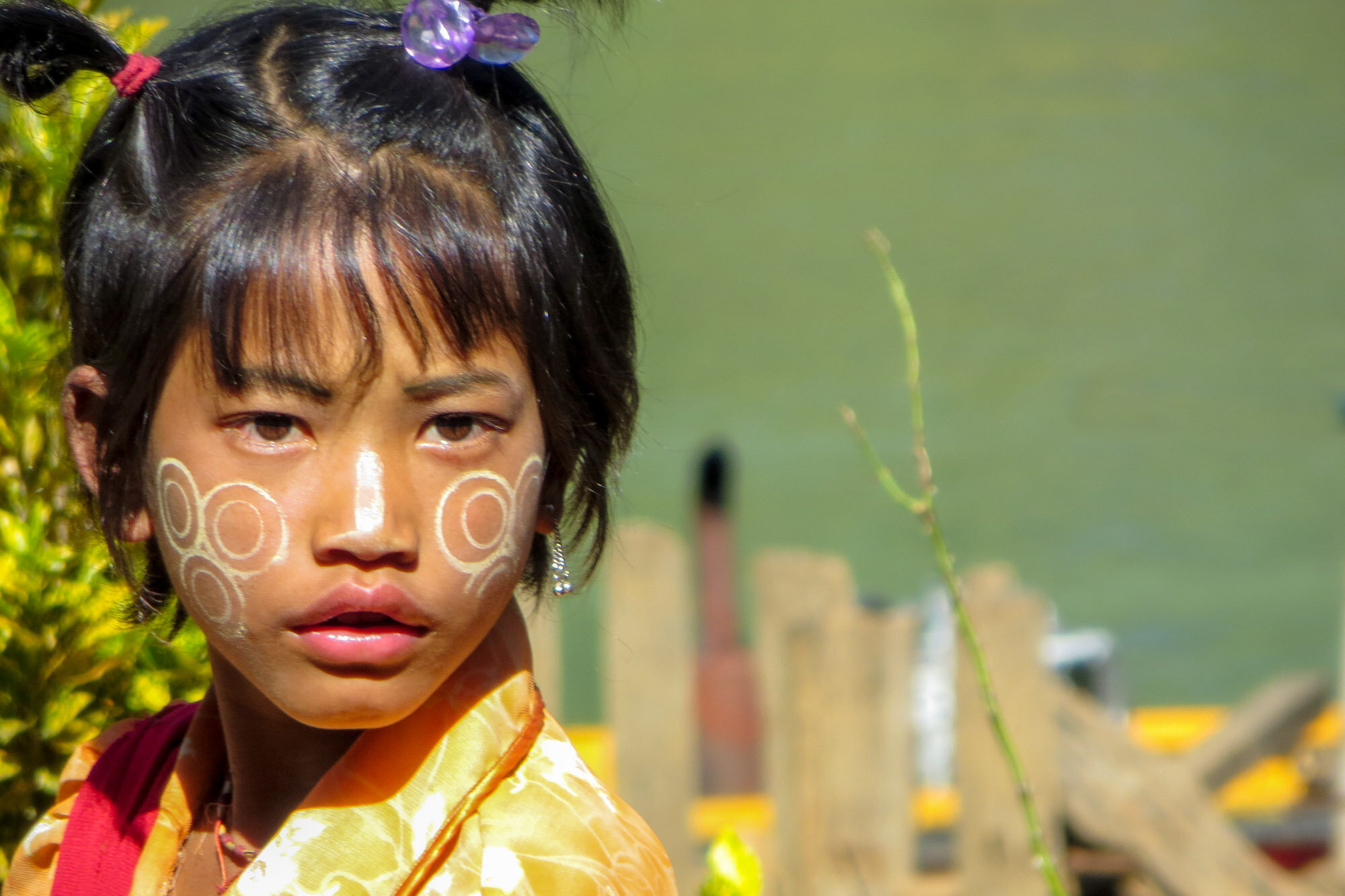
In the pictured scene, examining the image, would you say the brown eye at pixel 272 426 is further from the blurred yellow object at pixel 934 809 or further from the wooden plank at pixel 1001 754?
the blurred yellow object at pixel 934 809

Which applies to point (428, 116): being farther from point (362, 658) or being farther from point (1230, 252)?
point (1230, 252)

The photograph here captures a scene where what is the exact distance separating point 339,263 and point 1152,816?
133 inches

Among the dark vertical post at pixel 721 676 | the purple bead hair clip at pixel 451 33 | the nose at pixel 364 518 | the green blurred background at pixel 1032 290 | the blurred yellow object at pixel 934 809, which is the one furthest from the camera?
the green blurred background at pixel 1032 290

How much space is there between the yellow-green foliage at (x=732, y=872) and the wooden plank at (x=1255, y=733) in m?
3.85

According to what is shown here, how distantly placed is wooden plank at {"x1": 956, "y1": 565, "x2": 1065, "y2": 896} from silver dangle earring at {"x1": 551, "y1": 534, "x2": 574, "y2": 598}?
2501mm

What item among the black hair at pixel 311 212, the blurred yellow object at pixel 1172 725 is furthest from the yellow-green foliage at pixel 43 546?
the blurred yellow object at pixel 1172 725

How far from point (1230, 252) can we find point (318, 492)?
12116 mm

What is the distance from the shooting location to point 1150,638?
941cm

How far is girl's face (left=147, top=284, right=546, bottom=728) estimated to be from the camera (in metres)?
1.18

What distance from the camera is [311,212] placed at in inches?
47.9

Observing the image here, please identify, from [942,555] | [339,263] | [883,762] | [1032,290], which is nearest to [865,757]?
[883,762]

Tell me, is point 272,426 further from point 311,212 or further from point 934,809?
point 934,809

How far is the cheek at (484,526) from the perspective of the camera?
123cm

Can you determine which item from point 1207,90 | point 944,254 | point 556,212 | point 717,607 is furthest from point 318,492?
point 1207,90
